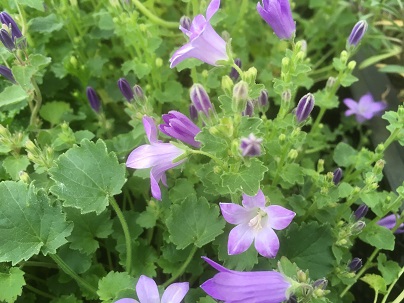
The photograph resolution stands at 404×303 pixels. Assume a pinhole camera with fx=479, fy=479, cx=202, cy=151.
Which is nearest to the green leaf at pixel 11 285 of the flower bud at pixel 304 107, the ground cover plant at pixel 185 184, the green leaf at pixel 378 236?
the ground cover plant at pixel 185 184

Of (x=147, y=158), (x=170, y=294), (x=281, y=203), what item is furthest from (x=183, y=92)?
(x=170, y=294)

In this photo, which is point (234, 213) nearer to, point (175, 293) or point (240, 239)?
point (240, 239)

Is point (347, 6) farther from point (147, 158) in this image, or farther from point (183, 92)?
point (147, 158)

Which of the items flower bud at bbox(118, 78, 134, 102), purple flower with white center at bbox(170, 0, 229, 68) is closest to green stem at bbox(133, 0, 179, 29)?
flower bud at bbox(118, 78, 134, 102)

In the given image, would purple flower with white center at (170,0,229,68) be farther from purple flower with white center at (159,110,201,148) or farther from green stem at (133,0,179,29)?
green stem at (133,0,179,29)

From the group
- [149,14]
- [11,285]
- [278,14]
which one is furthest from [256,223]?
[149,14]

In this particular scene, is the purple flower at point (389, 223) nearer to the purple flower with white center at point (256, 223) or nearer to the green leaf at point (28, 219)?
the purple flower with white center at point (256, 223)

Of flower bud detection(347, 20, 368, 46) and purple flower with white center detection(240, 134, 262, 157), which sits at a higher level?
purple flower with white center detection(240, 134, 262, 157)
